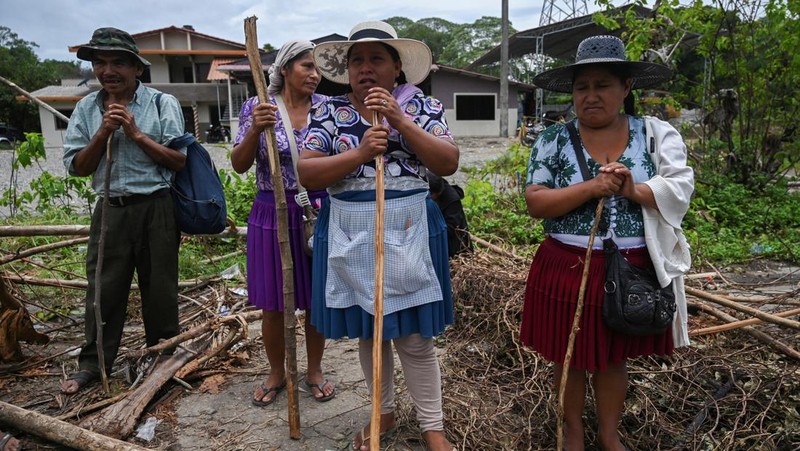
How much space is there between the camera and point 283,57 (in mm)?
2828

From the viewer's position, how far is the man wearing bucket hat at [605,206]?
83.8 inches

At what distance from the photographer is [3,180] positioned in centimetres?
1228

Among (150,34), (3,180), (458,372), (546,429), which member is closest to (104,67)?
(458,372)

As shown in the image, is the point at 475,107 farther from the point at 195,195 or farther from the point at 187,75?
the point at 195,195

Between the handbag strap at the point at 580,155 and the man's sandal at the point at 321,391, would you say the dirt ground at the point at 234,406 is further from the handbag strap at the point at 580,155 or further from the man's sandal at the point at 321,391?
the handbag strap at the point at 580,155

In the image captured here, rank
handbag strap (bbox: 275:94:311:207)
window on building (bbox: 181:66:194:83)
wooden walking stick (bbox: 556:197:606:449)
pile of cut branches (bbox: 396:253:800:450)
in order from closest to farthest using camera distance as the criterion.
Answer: wooden walking stick (bbox: 556:197:606:449) → pile of cut branches (bbox: 396:253:800:450) → handbag strap (bbox: 275:94:311:207) → window on building (bbox: 181:66:194:83)

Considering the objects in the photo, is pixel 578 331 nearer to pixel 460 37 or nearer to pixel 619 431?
pixel 619 431

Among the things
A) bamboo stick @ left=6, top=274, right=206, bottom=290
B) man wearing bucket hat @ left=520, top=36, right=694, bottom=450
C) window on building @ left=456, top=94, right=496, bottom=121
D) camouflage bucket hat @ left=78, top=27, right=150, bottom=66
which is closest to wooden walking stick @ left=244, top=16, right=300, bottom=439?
camouflage bucket hat @ left=78, top=27, right=150, bottom=66

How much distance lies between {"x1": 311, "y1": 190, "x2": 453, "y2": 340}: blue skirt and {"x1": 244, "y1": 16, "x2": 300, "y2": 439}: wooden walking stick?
0.69 ft

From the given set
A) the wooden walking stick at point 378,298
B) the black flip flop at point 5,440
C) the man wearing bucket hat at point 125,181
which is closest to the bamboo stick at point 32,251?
the man wearing bucket hat at point 125,181

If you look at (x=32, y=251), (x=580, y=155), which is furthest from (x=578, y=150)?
(x=32, y=251)

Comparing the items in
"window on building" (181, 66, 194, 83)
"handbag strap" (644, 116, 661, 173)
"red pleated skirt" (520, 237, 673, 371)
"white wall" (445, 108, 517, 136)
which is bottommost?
"red pleated skirt" (520, 237, 673, 371)

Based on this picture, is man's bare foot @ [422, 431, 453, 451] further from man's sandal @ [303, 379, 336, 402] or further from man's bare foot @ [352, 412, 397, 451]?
man's sandal @ [303, 379, 336, 402]

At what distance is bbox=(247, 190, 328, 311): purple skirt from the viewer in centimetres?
279
